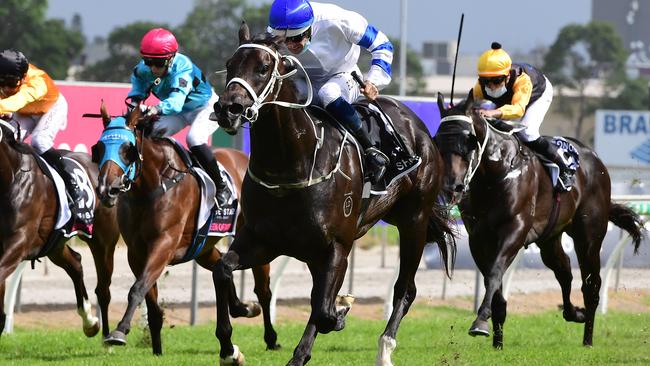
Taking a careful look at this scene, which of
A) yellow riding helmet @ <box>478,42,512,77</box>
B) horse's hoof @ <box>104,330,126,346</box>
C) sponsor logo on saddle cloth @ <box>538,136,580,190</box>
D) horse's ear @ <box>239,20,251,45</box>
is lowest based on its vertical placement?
horse's hoof @ <box>104,330,126,346</box>

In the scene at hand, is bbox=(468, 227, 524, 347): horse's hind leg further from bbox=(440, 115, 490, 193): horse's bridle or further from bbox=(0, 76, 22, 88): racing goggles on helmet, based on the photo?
bbox=(0, 76, 22, 88): racing goggles on helmet

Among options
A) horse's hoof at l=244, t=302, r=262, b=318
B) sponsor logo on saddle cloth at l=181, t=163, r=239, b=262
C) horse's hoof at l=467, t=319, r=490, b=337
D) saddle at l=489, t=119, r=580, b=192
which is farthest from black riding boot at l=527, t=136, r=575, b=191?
horse's hoof at l=244, t=302, r=262, b=318

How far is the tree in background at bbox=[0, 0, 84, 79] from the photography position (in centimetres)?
4541

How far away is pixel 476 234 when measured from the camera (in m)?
9.82

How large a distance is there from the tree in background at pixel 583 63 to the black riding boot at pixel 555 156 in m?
44.3

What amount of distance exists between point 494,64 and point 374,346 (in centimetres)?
229

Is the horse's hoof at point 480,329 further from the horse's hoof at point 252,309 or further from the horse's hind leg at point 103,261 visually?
the horse's hind leg at point 103,261

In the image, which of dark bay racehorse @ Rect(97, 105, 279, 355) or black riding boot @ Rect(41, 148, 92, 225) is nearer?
dark bay racehorse @ Rect(97, 105, 279, 355)

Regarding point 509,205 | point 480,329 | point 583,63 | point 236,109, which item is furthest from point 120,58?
point 236,109

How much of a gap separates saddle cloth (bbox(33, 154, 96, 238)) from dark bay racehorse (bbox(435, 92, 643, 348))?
8.54 ft

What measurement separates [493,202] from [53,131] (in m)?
3.24

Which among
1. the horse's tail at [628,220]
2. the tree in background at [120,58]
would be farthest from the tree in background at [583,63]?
the horse's tail at [628,220]

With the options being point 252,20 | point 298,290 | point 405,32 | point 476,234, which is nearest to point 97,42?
point 252,20

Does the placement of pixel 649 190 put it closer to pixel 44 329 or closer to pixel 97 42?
pixel 44 329
